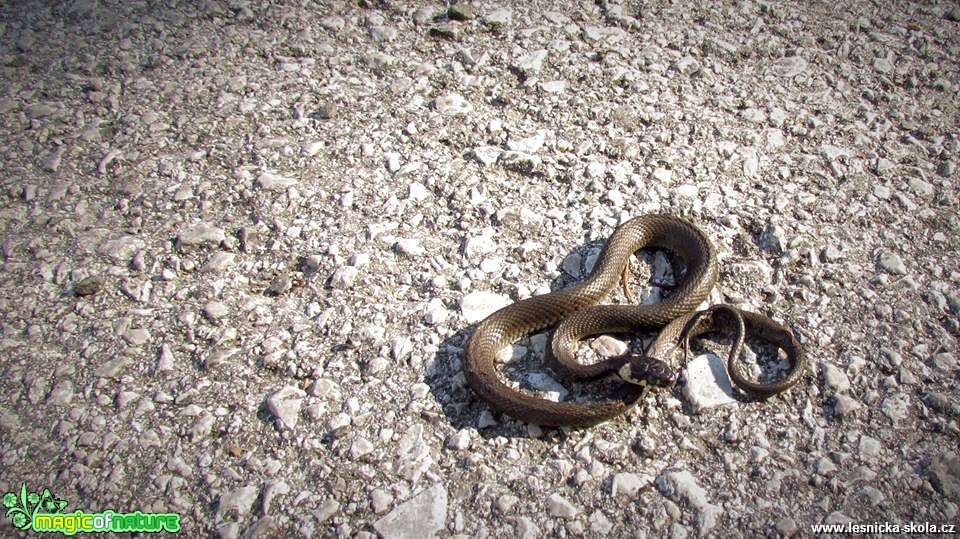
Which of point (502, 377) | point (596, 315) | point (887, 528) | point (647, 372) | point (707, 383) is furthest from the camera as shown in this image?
point (596, 315)

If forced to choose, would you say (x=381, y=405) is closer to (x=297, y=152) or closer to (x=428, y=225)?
(x=428, y=225)

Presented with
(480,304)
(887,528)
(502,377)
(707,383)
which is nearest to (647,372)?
(707,383)

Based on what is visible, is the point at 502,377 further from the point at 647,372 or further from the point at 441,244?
the point at 441,244

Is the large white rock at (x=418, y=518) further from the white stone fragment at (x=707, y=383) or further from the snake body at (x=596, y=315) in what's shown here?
the white stone fragment at (x=707, y=383)

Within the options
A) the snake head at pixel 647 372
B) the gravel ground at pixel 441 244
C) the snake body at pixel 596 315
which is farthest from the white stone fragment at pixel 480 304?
the snake head at pixel 647 372

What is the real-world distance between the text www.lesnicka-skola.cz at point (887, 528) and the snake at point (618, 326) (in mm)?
716

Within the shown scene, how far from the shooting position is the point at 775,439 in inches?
126

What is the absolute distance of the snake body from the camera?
3256 millimetres

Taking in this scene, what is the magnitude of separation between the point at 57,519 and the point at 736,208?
4.42 metres

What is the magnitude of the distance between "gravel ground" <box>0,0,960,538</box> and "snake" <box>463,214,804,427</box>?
0.38 feet

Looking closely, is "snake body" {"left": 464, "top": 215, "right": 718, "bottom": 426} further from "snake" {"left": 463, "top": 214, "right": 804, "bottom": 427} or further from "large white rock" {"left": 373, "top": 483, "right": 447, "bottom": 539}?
"large white rock" {"left": 373, "top": 483, "right": 447, "bottom": 539}

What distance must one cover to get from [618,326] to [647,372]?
1.81 ft

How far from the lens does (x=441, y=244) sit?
429 centimetres

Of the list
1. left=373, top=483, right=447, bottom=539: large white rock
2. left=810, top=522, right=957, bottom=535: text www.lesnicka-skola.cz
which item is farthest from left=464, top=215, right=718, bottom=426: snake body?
left=810, top=522, right=957, bottom=535: text www.lesnicka-skola.cz
